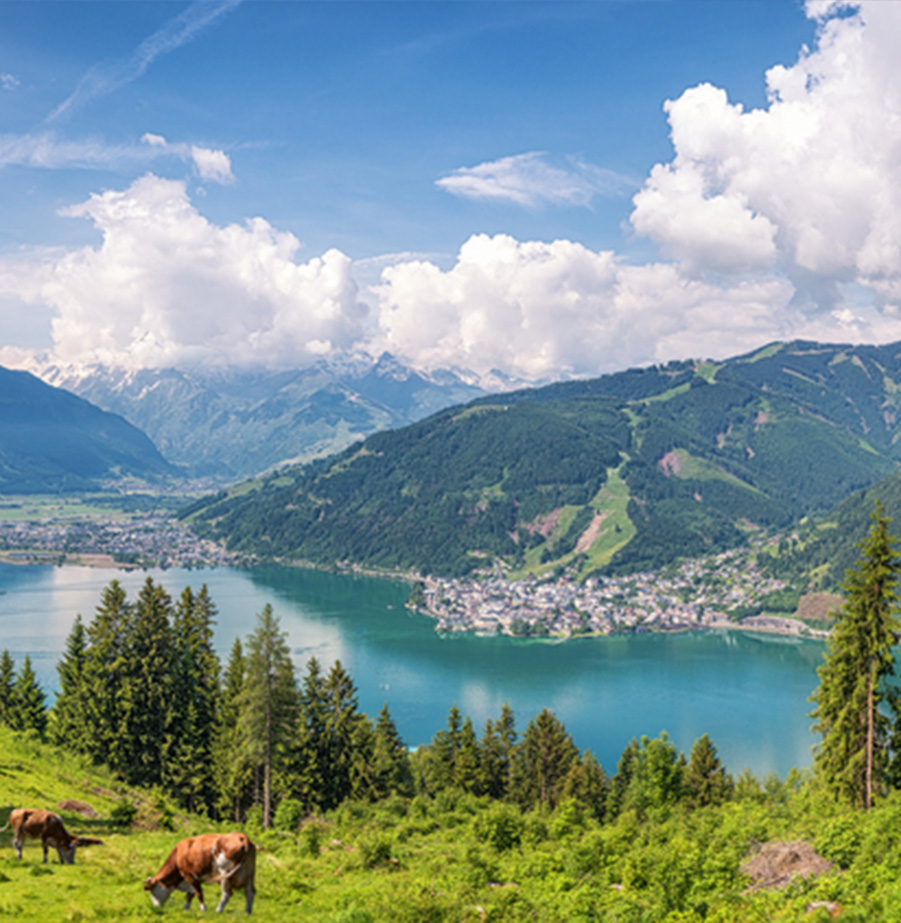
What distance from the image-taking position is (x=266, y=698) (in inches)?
1471

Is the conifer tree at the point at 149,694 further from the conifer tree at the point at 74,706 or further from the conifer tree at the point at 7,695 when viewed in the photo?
the conifer tree at the point at 7,695

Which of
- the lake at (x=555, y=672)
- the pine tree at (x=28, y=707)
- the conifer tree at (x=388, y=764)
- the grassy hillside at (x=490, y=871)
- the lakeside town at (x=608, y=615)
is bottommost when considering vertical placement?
the lake at (x=555, y=672)

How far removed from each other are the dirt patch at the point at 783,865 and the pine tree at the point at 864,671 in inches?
384

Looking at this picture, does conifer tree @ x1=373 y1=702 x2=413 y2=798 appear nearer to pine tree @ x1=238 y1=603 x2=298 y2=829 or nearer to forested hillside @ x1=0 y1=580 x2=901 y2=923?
forested hillside @ x1=0 y1=580 x2=901 y2=923

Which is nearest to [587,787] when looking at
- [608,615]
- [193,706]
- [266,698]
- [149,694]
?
[266,698]

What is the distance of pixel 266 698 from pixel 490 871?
20.0 meters

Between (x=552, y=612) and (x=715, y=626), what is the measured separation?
3810cm

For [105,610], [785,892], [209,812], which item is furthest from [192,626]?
[785,892]

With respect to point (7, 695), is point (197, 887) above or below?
above

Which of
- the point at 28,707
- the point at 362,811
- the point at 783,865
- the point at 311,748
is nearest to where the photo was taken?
the point at 783,865

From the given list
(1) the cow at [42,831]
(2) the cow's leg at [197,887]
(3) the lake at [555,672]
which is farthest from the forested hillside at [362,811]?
(3) the lake at [555,672]

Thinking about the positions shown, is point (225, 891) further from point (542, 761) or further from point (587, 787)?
point (542, 761)

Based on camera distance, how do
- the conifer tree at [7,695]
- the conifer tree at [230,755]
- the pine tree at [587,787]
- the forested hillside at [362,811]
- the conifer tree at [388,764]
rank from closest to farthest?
the forested hillside at [362,811] → the conifer tree at [230,755] → the conifer tree at [388,764] → the conifer tree at [7,695] → the pine tree at [587,787]

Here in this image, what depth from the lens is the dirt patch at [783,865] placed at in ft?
61.0
